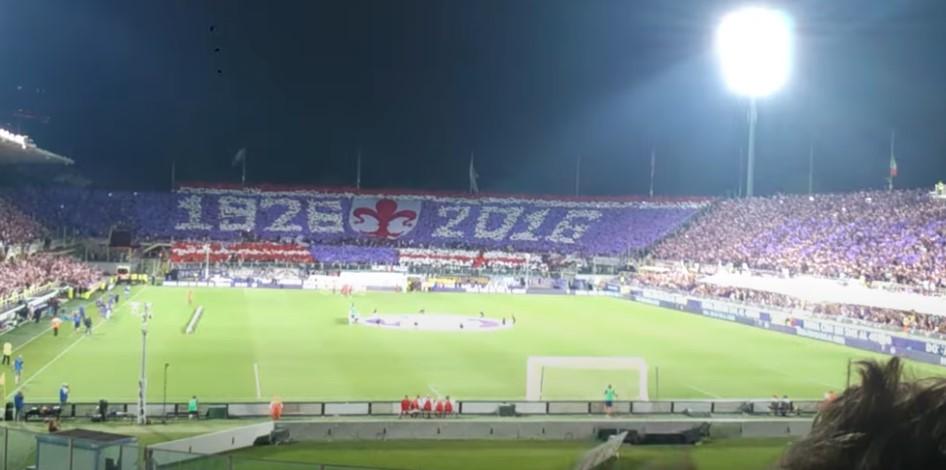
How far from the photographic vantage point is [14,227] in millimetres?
64375

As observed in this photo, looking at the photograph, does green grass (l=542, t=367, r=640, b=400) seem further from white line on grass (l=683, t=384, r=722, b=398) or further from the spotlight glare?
the spotlight glare

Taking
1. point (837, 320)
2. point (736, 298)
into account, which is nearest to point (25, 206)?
point (736, 298)

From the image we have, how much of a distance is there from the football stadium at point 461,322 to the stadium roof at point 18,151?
0.58 meters

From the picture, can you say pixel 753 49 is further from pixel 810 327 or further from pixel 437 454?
pixel 437 454

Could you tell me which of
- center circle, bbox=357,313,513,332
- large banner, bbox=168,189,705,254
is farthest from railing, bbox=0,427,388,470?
large banner, bbox=168,189,705,254

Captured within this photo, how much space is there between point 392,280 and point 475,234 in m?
24.6

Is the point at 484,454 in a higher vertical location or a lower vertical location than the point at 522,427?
lower

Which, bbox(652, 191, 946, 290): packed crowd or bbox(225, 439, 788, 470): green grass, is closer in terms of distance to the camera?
Result: bbox(225, 439, 788, 470): green grass

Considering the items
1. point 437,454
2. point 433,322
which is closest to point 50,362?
point 437,454

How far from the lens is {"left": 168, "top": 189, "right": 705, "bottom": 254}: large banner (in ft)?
313

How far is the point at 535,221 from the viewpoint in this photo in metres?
102

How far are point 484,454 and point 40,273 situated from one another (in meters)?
40.8

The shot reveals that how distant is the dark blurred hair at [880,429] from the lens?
1.86m

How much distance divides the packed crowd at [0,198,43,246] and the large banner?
21.0 meters
